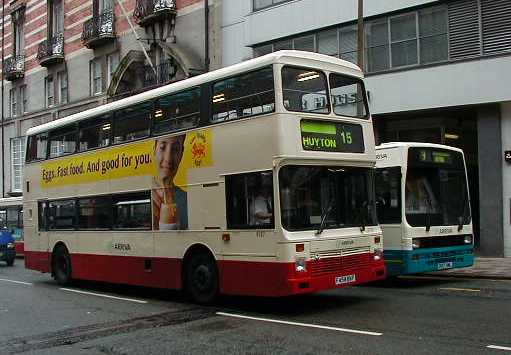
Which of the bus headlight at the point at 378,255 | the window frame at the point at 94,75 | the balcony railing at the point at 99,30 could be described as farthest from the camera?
the window frame at the point at 94,75

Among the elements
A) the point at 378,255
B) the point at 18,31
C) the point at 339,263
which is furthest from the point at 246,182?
the point at 18,31

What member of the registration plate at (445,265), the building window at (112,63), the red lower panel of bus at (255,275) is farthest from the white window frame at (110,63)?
the registration plate at (445,265)

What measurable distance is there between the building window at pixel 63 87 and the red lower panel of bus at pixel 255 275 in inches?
1005

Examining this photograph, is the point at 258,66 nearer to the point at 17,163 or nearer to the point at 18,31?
the point at 17,163

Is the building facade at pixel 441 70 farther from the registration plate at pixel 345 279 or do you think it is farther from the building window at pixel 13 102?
the building window at pixel 13 102

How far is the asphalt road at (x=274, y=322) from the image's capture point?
771 centimetres

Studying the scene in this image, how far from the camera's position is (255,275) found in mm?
10078

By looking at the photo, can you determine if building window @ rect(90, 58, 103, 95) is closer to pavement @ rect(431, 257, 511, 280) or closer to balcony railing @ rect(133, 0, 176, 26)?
balcony railing @ rect(133, 0, 176, 26)

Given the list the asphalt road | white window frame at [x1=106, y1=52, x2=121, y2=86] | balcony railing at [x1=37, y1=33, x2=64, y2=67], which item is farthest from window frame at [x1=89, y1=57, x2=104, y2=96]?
the asphalt road

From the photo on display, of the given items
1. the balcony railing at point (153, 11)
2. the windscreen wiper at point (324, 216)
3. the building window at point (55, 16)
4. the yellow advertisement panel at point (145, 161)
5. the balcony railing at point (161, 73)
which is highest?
the building window at point (55, 16)

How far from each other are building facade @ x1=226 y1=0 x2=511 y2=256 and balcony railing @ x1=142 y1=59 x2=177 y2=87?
20.2 feet

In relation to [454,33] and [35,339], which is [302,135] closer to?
[35,339]

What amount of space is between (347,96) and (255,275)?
357 centimetres

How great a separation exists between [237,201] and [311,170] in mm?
1370
